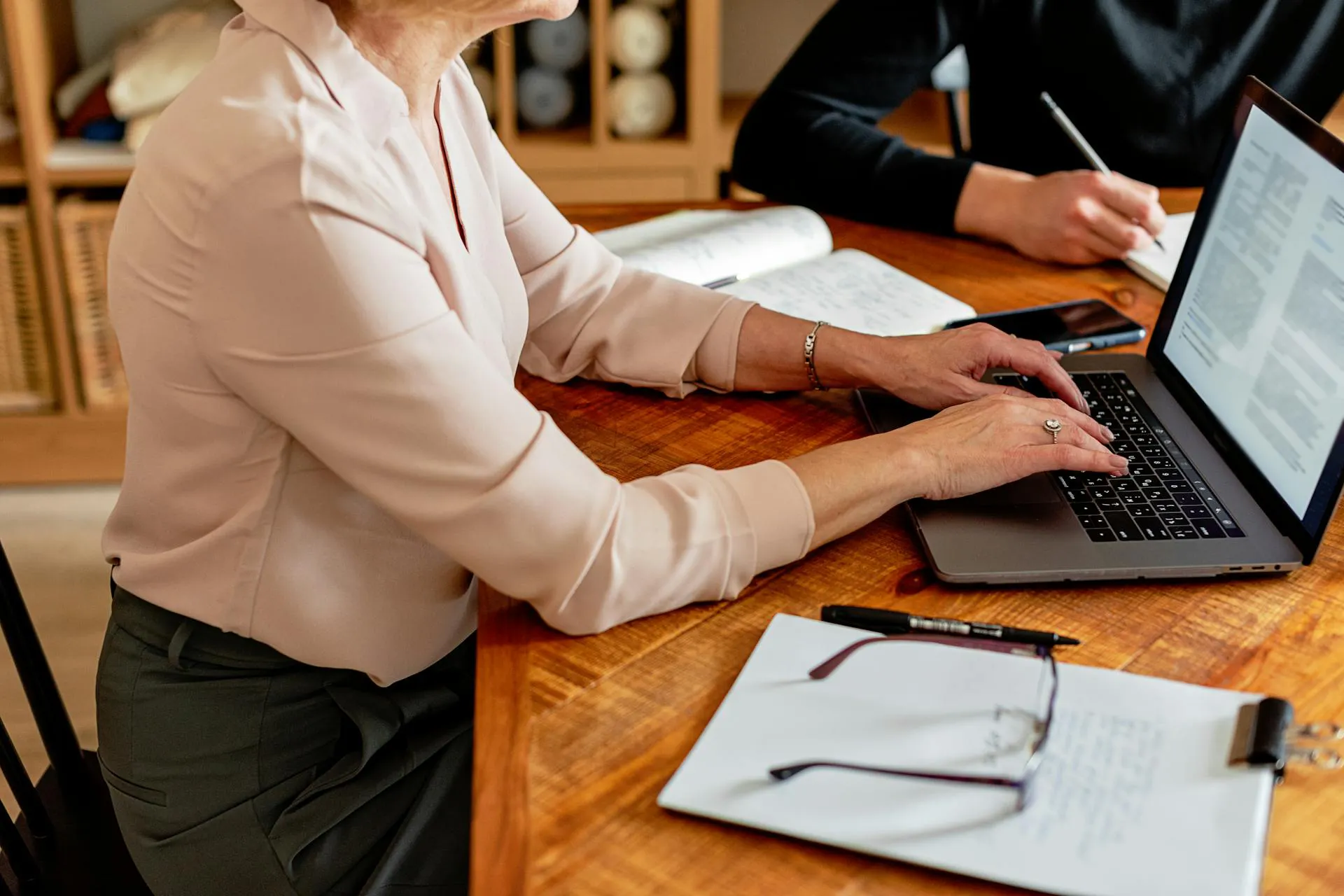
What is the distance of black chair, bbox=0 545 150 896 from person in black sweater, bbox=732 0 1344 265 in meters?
1.04

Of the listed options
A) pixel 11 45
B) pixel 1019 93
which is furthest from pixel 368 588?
pixel 11 45

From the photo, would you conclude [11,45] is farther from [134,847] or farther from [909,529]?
[909,529]

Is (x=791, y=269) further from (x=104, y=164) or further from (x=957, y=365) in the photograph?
(x=104, y=164)

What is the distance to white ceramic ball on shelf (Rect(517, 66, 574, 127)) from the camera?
2.64 meters

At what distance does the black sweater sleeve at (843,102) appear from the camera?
167cm

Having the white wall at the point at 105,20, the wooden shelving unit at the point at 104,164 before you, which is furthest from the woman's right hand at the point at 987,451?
the white wall at the point at 105,20

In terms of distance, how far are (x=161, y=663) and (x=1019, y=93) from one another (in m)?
1.40

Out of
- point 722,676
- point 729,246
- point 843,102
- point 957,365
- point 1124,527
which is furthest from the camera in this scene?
point 843,102

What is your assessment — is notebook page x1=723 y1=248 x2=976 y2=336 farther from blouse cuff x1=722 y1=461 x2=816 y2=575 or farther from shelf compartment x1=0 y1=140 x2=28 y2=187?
shelf compartment x1=0 y1=140 x2=28 y2=187

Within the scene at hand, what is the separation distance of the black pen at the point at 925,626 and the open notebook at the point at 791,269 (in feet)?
1.51

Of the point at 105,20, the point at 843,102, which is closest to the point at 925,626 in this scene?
the point at 843,102

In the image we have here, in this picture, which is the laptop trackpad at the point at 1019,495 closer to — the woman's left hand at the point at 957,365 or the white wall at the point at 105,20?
the woman's left hand at the point at 957,365

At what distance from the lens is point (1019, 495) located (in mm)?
1027

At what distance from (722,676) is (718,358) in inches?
17.6
